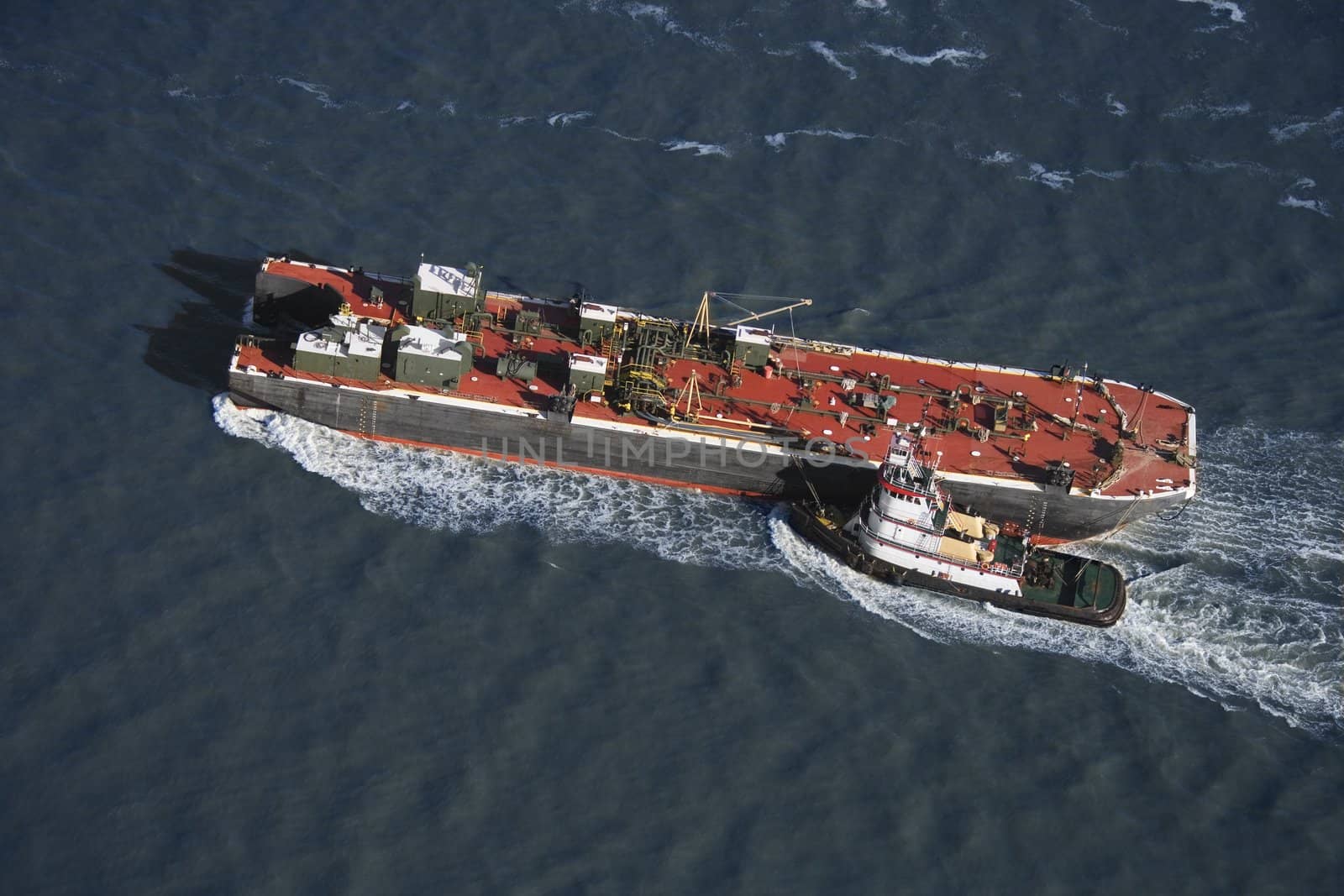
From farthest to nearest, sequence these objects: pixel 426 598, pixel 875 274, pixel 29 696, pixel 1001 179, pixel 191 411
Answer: pixel 1001 179 → pixel 875 274 → pixel 191 411 → pixel 426 598 → pixel 29 696

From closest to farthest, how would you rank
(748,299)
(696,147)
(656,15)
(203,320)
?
(203,320) < (748,299) < (696,147) < (656,15)

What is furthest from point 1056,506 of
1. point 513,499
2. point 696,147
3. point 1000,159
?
point 696,147

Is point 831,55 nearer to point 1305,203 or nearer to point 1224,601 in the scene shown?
point 1305,203

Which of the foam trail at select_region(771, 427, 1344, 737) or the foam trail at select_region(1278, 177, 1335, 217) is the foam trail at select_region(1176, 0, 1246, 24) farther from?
the foam trail at select_region(771, 427, 1344, 737)

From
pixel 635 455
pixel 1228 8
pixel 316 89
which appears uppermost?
pixel 1228 8

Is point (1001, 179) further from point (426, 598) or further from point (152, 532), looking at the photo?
point (152, 532)

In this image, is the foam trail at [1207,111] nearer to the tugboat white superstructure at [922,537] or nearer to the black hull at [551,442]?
the tugboat white superstructure at [922,537]

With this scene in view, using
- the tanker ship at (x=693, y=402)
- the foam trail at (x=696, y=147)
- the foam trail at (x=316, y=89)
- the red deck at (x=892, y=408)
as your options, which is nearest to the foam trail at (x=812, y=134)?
the foam trail at (x=696, y=147)

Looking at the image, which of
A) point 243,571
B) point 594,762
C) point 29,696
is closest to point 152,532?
point 243,571
